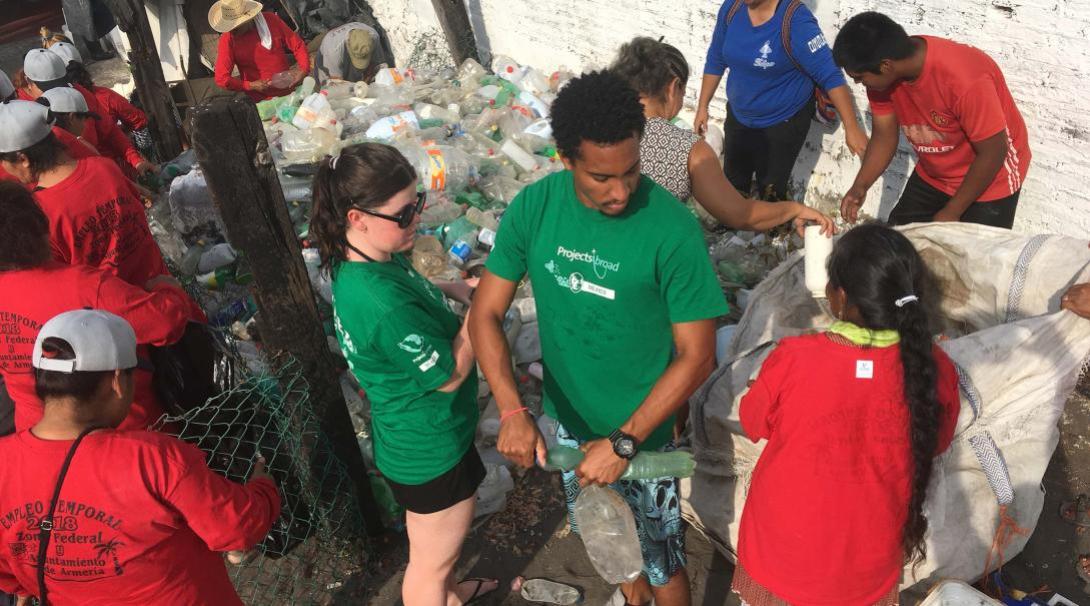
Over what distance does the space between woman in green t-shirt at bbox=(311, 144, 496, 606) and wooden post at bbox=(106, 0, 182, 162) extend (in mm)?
6879

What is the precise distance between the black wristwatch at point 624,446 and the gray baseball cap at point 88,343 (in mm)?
1413

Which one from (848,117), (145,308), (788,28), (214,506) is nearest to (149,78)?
(145,308)

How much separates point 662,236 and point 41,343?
172cm

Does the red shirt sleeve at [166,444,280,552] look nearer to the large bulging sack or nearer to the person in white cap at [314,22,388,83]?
the large bulging sack

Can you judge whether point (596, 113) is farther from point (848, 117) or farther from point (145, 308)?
point (848, 117)

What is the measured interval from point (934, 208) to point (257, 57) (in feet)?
22.7

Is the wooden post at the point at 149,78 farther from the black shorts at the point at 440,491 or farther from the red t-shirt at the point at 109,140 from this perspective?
the black shorts at the point at 440,491

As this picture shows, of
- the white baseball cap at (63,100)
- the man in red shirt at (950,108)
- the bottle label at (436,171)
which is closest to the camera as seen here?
the man in red shirt at (950,108)

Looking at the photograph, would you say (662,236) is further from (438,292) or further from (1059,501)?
(1059,501)

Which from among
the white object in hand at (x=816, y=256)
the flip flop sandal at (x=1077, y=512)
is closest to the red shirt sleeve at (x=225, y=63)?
the white object in hand at (x=816, y=256)

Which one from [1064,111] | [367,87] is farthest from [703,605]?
[367,87]

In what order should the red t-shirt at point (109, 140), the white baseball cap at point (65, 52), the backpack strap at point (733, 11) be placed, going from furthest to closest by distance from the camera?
the white baseball cap at point (65, 52)
the red t-shirt at point (109, 140)
the backpack strap at point (733, 11)

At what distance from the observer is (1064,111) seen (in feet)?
13.1

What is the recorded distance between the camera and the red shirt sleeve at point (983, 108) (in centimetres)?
341
